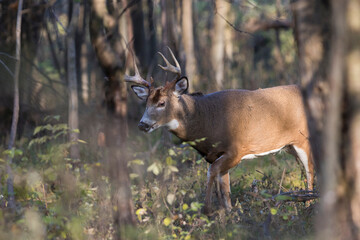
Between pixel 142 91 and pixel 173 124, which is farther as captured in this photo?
pixel 142 91

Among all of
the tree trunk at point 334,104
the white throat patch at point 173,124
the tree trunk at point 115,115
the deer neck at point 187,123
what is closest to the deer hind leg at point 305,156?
the deer neck at point 187,123

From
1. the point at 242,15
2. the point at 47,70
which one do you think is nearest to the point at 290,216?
the point at 47,70

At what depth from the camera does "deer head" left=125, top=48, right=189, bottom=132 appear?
7.80 m

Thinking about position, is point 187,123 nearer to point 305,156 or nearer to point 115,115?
point 305,156

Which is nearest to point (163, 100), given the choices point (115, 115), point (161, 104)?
point (161, 104)

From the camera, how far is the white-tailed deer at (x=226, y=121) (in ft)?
25.3

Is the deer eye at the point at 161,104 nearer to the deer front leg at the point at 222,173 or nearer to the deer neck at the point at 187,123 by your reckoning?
the deer neck at the point at 187,123

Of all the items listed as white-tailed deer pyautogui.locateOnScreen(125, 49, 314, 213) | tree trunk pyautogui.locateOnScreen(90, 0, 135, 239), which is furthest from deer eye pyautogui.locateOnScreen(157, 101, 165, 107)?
tree trunk pyautogui.locateOnScreen(90, 0, 135, 239)

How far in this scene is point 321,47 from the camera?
364 cm

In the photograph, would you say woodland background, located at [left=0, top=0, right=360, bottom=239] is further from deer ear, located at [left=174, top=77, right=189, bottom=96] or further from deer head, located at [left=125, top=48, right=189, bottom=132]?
deer ear, located at [left=174, top=77, right=189, bottom=96]

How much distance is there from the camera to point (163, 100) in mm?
7906

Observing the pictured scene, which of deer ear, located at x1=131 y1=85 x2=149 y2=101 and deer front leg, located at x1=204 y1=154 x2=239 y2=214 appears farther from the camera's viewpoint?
deer ear, located at x1=131 y1=85 x2=149 y2=101

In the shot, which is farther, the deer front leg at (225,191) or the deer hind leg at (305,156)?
the deer hind leg at (305,156)

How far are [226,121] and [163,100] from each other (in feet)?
3.42
